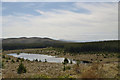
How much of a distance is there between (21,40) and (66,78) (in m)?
151

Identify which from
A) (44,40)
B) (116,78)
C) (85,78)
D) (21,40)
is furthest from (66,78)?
(21,40)

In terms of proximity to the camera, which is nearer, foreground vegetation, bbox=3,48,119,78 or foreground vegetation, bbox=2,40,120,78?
foreground vegetation, bbox=3,48,119,78

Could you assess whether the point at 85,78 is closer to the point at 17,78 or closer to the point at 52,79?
the point at 52,79

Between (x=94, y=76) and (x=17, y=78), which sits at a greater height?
(x=94, y=76)

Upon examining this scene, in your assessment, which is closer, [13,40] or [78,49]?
[78,49]

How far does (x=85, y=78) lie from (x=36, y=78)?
13.6ft

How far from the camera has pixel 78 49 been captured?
5172 cm

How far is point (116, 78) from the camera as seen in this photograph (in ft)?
34.6

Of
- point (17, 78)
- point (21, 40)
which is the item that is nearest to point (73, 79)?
point (17, 78)

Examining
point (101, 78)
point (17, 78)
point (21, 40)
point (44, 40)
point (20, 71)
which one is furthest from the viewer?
point (21, 40)

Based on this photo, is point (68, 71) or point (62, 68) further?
point (62, 68)

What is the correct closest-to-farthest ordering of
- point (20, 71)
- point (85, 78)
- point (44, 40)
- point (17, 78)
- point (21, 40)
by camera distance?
point (85, 78) < point (17, 78) < point (20, 71) < point (44, 40) < point (21, 40)

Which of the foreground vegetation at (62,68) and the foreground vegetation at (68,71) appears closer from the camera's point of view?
the foreground vegetation at (68,71)

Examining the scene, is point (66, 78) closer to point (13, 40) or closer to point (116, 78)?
point (116, 78)
